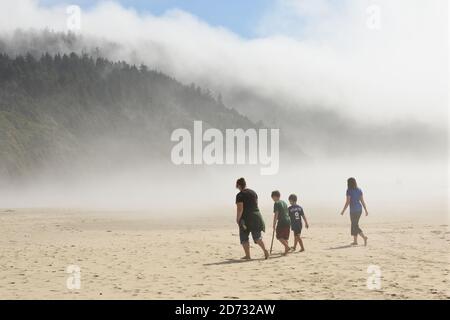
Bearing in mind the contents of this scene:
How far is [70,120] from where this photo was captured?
16712cm

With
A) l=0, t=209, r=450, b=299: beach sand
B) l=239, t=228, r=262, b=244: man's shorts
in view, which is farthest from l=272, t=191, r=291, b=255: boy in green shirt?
l=239, t=228, r=262, b=244: man's shorts

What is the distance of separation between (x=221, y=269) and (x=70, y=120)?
16383 centimetres

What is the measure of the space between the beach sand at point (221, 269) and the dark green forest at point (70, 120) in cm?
12684

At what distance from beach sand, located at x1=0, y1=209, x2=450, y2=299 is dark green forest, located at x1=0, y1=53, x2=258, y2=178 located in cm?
12684

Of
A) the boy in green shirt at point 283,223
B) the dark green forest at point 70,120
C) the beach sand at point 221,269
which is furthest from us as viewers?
the dark green forest at point 70,120

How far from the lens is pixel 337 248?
1638cm

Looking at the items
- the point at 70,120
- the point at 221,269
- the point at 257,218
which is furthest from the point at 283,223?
the point at 70,120

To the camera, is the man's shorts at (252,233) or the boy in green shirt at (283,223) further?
the boy in green shirt at (283,223)

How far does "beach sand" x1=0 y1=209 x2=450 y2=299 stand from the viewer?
9844 millimetres

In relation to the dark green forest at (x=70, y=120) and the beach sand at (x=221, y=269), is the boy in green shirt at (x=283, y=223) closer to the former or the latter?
the beach sand at (x=221, y=269)

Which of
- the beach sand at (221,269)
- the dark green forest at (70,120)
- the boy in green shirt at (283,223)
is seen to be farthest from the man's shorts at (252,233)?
the dark green forest at (70,120)

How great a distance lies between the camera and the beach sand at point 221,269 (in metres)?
9.84

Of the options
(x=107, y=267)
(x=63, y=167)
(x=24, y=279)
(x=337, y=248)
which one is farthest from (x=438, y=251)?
(x=63, y=167)

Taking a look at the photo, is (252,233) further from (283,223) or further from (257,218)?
(283,223)
